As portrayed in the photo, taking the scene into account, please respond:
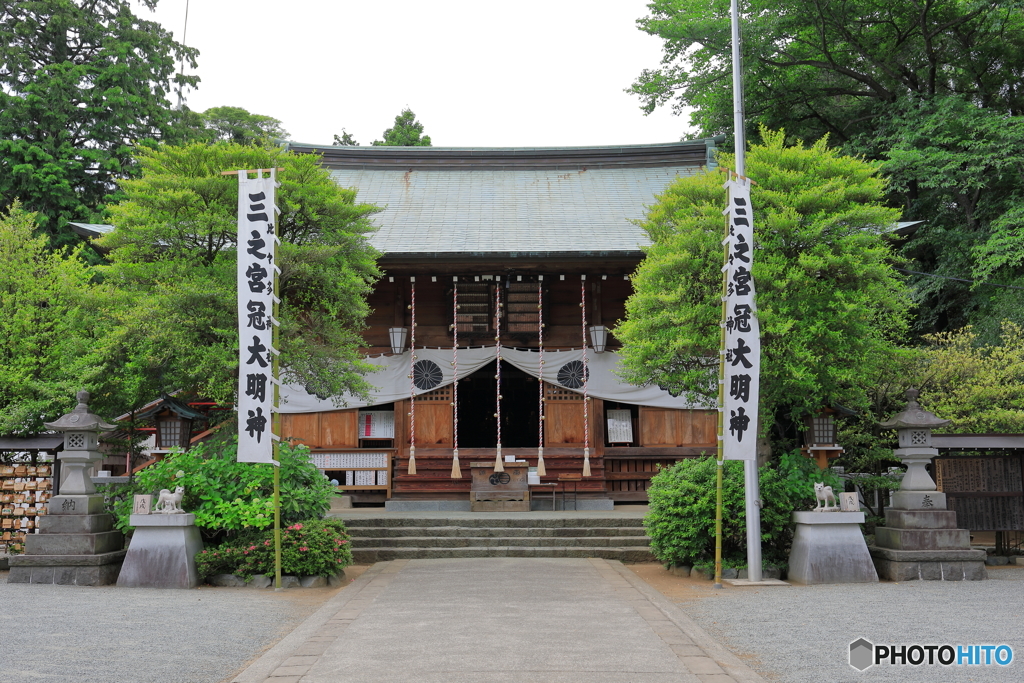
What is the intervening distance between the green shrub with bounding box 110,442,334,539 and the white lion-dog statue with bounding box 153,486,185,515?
0.28 metres

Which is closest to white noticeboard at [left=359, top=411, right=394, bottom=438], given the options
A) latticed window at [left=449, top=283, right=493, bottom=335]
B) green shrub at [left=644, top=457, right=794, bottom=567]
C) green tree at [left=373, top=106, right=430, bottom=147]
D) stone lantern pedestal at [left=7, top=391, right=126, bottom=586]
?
latticed window at [left=449, top=283, right=493, bottom=335]

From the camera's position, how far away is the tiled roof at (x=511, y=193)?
16641 mm

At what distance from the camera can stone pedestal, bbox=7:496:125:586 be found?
1026 centimetres

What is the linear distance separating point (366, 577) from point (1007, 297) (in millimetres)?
15134

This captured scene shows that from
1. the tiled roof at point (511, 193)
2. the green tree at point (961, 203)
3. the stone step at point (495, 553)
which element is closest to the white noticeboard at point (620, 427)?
the tiled roof at point (511, 193)

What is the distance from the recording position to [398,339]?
54.7 ft

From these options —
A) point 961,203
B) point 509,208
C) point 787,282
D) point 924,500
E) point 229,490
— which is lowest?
point 924,500

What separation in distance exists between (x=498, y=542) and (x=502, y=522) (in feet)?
2.18

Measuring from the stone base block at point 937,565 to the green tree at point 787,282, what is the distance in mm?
2199

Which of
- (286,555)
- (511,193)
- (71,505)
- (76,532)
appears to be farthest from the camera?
(511,193)

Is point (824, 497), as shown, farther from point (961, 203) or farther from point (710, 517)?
point (961, 203)

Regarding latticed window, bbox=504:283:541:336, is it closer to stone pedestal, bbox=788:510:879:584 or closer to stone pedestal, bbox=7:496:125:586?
stone pedestal, bbox=788:510:879:584

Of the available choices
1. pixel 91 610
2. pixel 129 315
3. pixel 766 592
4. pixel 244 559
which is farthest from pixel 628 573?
pixel 129 315

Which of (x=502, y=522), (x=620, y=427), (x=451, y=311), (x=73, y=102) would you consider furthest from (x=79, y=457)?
(x=73, y=102)
